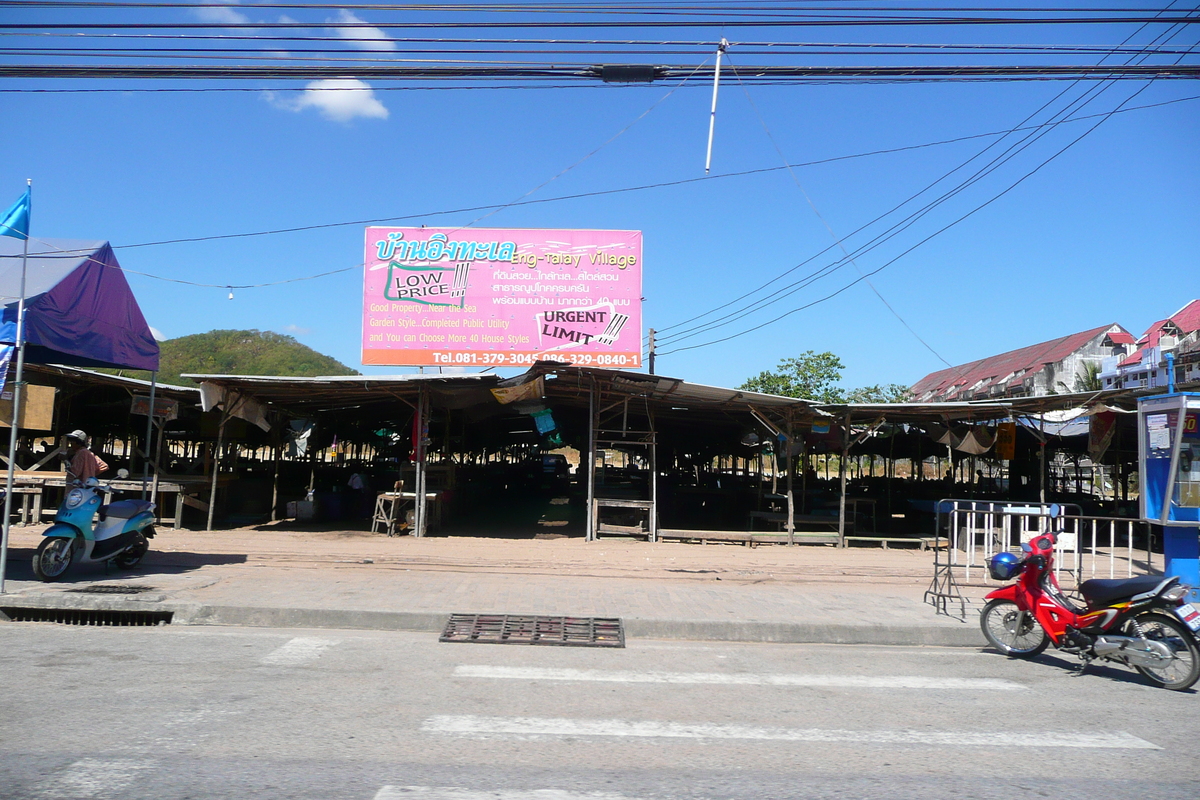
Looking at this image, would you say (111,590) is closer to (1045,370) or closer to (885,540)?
(885,540)

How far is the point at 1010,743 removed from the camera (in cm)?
471

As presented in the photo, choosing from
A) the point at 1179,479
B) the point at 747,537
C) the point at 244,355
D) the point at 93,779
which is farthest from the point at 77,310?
the point at 244,355

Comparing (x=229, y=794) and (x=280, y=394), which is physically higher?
(x=280, y=394)

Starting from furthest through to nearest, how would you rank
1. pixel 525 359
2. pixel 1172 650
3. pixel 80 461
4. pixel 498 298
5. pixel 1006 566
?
1. pixel 498 298
2. pixel 525 359
3. pixel 80 461
4. pixel 1006 566
5. pixel 1172 650

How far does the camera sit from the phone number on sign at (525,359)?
1694 centimetres

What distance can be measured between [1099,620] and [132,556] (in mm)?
10790

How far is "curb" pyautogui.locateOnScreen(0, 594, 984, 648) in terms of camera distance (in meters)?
7.81

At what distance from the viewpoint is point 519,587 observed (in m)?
9.82

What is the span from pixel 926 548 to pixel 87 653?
48.4ft

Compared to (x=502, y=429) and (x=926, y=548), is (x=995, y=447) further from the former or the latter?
(x=502, y=429)

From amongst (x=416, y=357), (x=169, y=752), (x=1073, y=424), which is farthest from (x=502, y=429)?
(x=169, y=752)

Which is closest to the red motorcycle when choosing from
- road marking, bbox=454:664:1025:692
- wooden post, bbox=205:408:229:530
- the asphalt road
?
the asphalt road

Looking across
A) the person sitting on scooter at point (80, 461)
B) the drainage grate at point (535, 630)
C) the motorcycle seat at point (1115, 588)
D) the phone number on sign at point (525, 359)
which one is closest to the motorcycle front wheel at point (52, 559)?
the person sitting on scooter at point (80, 461)

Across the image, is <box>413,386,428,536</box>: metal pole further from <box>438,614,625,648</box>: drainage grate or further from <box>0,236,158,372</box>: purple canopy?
<box>438,614,625,648</box>: drainage grate
